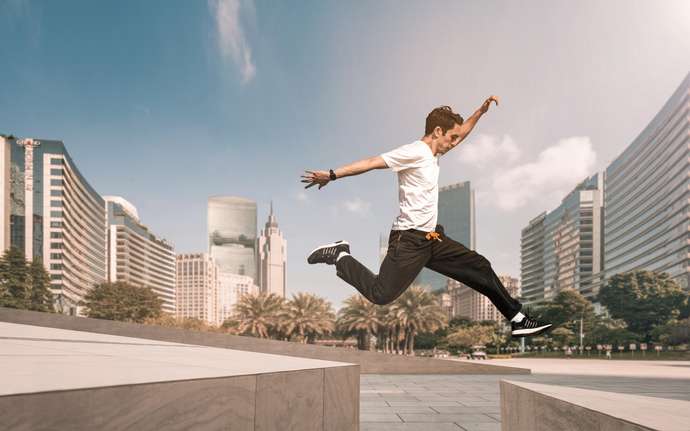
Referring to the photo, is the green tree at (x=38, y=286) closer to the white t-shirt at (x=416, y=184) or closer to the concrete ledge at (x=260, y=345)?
the concrete ledge at (x=260, y=345)

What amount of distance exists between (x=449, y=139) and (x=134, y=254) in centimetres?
18254

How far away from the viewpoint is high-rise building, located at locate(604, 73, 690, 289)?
104m

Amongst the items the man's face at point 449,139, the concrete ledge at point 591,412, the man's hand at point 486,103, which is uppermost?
the man's hand at point 486,103

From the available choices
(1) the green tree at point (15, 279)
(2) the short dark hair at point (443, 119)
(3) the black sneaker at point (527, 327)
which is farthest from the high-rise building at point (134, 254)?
(3) the black sneaker at point (527, 327)

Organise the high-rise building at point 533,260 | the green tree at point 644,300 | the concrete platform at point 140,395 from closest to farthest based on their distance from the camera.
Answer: the concrete platform at point 140,395, the green tree at point 644,300, the high-rise building at point 533,260

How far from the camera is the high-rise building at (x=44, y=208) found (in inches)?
4429

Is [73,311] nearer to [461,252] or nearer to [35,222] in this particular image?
[35,222]

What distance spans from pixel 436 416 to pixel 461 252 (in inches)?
185

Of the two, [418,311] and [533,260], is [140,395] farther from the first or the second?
[533,260]

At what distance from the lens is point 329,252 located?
4.88m

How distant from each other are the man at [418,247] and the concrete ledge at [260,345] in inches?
209

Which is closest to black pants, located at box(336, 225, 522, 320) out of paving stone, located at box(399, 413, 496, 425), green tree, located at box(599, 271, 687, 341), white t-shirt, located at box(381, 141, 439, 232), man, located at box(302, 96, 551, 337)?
man, located at box(302, 96, 551, 337)

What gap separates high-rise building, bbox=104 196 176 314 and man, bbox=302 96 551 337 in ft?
529

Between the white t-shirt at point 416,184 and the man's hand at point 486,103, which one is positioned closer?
the white t-shirt at point 416,184
